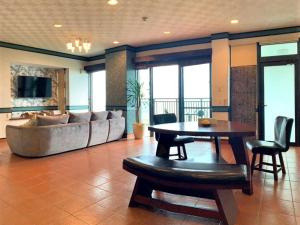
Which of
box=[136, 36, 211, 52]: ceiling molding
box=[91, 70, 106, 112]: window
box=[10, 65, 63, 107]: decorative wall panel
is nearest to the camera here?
box=[136, 36, 211, 52]: ceiling molding

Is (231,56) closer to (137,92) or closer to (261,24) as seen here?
(261,24)

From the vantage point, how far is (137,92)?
22.6ft

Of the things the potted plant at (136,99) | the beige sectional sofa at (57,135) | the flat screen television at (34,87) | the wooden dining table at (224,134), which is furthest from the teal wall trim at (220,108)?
the flat screen television at (34,87)

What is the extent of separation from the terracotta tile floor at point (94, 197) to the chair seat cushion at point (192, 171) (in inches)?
17.6

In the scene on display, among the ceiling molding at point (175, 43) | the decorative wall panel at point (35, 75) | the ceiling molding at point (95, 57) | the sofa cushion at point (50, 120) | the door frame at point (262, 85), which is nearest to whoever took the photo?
the sofa cushion at point (50, 120)

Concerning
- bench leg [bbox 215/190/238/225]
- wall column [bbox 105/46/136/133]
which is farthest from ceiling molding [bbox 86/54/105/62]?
bench leg [bbox 215/190/238/225]

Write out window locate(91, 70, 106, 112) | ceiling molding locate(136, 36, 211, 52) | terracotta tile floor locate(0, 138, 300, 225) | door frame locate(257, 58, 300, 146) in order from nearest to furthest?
terracotta tile floor locate(0, 138, 300, 225)
door frame locate(257, 58, 300, 146)
ceiling molding locate(136, 36, 211, 52)
window locate(91, 70, 106, 112)

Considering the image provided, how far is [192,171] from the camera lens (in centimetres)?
195

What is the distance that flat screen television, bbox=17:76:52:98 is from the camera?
7559 millimetres

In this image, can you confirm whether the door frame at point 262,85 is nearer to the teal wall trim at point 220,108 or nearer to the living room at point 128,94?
the living room at point 128,94

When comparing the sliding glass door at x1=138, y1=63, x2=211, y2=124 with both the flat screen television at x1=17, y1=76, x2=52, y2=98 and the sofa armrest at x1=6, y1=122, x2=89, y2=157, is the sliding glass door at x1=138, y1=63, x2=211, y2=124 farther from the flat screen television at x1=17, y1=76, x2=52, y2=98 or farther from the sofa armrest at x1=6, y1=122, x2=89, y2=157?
the flat screen television at x1=17, y1=76, x2=52, y2=98

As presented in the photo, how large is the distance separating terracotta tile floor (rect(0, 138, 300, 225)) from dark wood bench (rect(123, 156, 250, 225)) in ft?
0.37

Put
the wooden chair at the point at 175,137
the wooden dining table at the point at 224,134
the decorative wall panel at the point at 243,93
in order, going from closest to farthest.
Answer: the wooden dining table at the point at 224,134 → the wooden chair at the point at 175,137 → the decorative wall panel at the point at 243,93

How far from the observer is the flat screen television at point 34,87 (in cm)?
756
